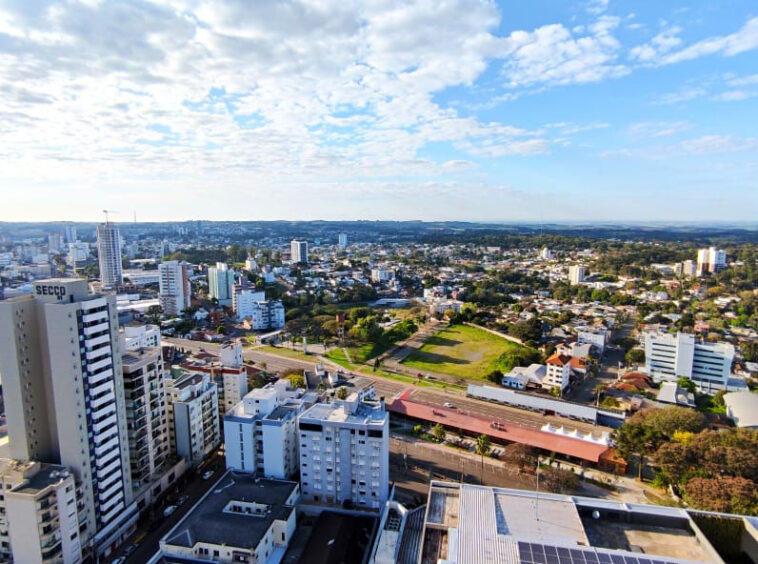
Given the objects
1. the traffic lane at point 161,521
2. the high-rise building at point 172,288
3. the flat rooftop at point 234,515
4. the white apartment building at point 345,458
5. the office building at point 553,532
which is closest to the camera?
the office building at point 553,532

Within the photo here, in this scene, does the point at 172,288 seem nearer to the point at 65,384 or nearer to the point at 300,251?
the point at 65,384

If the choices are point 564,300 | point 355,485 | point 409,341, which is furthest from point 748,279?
Answer: point 355,485

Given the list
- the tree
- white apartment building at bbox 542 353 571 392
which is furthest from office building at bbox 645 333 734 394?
the tree

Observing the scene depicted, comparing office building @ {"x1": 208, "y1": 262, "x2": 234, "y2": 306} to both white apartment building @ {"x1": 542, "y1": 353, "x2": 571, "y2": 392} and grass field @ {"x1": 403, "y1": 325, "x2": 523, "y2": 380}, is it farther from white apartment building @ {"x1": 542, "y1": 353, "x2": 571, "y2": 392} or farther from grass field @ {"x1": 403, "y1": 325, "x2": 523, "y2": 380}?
white apartment building @ {"x1": 542, "y1": 353, "x2": 571, "y2": 392}

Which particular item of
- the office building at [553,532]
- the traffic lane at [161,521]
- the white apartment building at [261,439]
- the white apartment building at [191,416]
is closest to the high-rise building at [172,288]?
the white apartment building at [191,416]

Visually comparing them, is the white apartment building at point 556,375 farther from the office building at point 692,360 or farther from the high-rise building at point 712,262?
the high-rise building at point 712,262

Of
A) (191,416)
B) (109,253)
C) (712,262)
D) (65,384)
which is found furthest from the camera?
(712,262)

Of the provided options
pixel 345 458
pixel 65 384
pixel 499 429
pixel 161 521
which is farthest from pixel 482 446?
pixel 65 384
